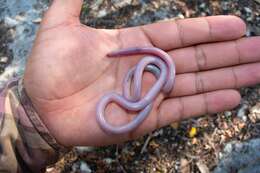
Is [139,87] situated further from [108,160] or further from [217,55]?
[108,160]

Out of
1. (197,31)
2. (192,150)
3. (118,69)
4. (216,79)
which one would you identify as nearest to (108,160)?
(192,150)

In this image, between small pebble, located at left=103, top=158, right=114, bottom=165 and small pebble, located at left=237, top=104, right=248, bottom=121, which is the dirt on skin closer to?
small pebble, located at left=103, top=158, right=114, bottom=165

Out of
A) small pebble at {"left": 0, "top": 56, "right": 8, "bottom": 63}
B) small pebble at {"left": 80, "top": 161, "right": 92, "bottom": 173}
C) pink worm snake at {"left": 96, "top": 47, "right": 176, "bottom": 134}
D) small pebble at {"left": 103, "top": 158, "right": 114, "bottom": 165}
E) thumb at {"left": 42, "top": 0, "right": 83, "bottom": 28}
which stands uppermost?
thumb at {"left": 42, "top": 0, "right": 83, "bottom": 28}

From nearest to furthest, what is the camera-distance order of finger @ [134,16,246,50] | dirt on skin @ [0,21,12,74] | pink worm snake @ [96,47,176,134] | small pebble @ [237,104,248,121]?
pink worm snake @ [96,47,176,134] → finger @ [134,16,246,50] → small pebble @ [237,104,248,121] → dirt on skin @ [0,21,12,74]

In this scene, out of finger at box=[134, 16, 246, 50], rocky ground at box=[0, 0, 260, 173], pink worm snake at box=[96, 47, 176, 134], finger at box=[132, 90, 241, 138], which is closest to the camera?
pink worm snake at box=[96, 47, 176, 134]

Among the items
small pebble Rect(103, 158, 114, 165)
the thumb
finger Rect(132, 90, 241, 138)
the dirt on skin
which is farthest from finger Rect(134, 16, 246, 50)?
the dirt on skin

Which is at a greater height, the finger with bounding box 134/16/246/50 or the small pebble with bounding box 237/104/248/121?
the finger with bounding box 134/16/246/50

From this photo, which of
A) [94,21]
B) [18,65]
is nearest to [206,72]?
[94,21]

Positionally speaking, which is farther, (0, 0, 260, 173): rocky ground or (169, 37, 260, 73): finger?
(0, 0, 260, 173): rocky ground

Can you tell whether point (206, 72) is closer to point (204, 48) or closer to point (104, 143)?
point (204, 48)
